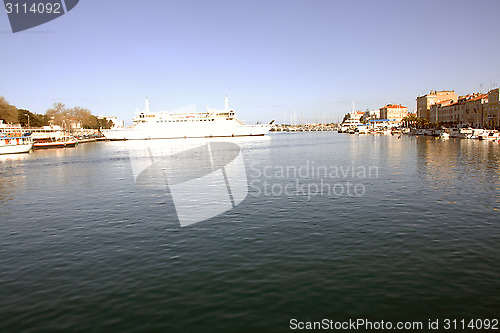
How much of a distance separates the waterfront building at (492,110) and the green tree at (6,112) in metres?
140

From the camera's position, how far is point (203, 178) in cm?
3325

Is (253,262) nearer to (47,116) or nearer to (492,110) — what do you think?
(492,110)

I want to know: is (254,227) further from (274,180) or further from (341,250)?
(274,180)

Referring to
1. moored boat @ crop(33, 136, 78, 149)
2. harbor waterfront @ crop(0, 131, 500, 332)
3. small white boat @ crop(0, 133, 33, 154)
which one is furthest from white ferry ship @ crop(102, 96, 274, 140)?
harbor waterfront @ crop(0, 131, 500, 332)

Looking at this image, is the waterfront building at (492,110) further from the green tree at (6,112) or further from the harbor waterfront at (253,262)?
the green tree at (6,112)

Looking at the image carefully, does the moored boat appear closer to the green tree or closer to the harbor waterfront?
the green tree

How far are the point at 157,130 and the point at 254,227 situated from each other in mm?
149598

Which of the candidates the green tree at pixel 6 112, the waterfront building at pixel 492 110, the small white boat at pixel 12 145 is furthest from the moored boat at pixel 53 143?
the waterfront building at pixel 492 110

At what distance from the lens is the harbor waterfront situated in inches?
338

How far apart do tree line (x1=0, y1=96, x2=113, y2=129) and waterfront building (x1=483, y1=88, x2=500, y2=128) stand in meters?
141

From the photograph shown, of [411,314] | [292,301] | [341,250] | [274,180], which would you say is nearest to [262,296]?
[292,301]

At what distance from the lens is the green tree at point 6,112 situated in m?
101

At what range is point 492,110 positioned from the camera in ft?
355

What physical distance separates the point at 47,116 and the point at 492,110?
169608 millimetres
